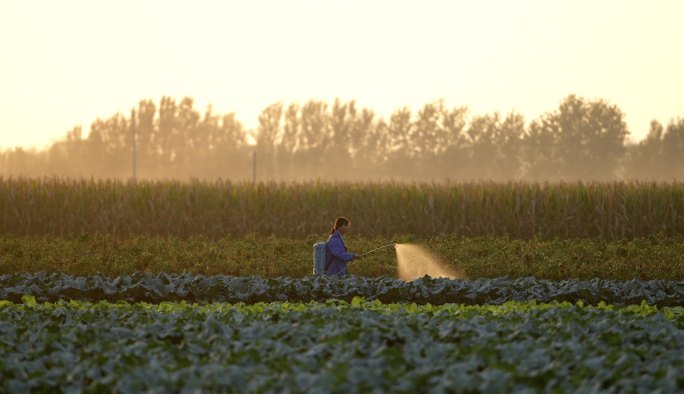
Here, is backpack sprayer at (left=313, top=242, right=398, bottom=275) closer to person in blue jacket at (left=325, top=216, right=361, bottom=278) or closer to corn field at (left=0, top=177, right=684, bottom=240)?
person in blue jacket at (left=325, top=216, right=361, bottom=278)

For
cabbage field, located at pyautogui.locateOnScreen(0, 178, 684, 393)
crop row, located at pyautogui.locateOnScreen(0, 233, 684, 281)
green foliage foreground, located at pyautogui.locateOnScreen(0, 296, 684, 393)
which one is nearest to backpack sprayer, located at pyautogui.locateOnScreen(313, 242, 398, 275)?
cabbage field, located at pyautogui.locateOnScreen(0, 178, 684, 393)

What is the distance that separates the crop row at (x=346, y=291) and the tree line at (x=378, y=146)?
68812 millimetres

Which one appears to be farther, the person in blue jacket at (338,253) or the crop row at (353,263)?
the crop row at (353,263)

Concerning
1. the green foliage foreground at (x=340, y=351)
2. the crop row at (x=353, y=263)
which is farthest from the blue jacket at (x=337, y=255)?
the green foliage foreground at (x=340, y=351)

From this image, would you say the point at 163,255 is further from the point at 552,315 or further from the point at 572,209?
the point at 572,209

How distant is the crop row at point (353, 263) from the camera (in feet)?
44.3

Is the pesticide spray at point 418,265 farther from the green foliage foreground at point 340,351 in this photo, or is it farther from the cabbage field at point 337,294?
the green foliage foreground at point 340,351

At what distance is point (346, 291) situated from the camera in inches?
390

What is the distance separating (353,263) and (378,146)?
70386 millimetres

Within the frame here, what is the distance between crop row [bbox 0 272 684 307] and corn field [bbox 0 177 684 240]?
10583 millimetres

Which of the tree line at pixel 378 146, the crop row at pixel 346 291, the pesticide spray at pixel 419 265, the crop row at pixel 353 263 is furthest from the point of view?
the tree line at pixel 378 146

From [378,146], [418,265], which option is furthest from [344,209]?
[378,146]

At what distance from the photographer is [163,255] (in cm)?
1523

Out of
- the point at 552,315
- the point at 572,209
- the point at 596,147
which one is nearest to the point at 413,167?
the point at 596,147
